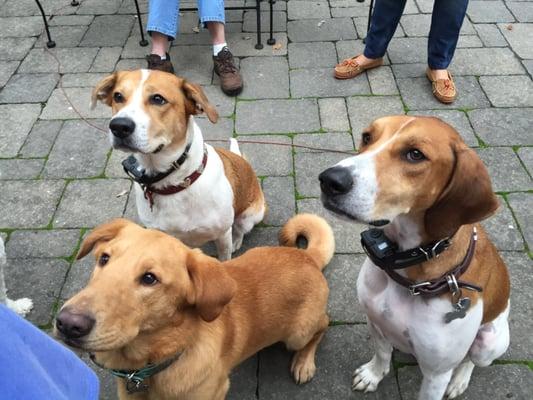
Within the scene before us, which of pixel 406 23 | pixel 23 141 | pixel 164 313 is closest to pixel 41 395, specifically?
pixel 164 313

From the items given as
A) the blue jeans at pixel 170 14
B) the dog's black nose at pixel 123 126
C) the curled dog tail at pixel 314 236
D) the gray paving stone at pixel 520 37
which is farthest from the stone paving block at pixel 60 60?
the gray paving stone at pixel 520 37

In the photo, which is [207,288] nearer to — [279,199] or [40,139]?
[279,199]

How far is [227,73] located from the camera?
4.85m

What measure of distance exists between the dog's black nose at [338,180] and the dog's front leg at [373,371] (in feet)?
3.60

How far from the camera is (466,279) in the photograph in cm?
192

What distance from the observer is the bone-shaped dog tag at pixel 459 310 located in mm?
1878

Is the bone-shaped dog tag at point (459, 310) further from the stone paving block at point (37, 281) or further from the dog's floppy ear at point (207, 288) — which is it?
the stone paving block at point (37, 281)

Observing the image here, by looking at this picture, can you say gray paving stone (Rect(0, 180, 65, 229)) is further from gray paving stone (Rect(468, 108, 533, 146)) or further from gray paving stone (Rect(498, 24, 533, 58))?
gray paving stone (Rect(498, 24, 533, 58))

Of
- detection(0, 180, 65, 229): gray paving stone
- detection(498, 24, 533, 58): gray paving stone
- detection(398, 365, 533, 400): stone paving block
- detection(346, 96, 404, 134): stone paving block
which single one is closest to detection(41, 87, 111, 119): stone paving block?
detection(0, 180, 65, 229): gray paving stone

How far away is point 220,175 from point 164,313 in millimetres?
1198

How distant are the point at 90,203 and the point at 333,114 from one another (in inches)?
95.5

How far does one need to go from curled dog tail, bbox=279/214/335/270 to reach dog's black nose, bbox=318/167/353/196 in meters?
1.14

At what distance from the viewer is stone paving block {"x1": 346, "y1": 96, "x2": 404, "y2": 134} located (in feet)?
14.6

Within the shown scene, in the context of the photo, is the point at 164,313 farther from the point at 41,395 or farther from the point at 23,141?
the point at 23,141
